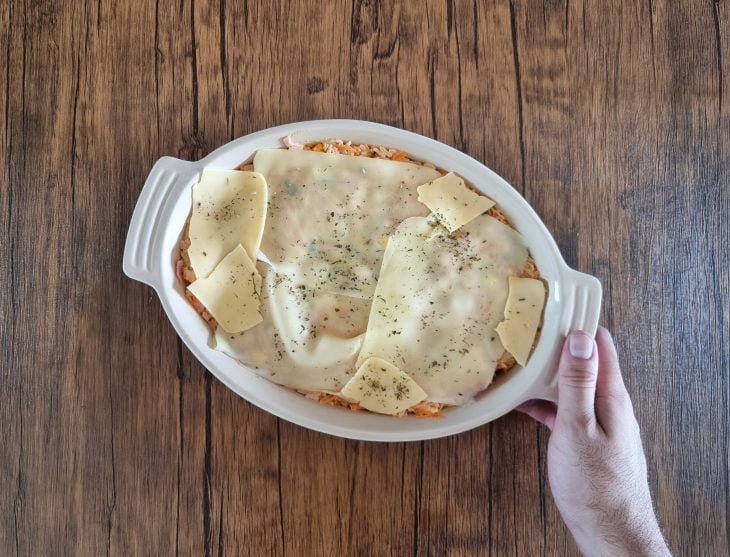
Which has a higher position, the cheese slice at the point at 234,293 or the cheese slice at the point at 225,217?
the cheese slice at the point at 225,217

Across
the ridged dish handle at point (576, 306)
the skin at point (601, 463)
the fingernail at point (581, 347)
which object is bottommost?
the skin at point (601, 463)

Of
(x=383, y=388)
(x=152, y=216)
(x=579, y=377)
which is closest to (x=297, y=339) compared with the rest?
(x=383, y=388)

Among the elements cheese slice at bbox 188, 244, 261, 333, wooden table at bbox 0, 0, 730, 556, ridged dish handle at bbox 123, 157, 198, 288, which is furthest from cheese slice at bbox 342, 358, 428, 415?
ridged dish handle at bbox 123, 157, 198, 288

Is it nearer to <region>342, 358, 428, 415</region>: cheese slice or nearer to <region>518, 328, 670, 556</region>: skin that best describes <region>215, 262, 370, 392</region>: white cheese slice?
<region>342, 358, 428, 415</region>: cheese slice

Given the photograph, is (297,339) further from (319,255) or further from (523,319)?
(523,319)

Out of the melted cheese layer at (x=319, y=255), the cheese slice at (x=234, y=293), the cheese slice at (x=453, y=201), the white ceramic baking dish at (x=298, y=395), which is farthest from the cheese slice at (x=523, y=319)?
the cheese slice at (x=234, y=293)

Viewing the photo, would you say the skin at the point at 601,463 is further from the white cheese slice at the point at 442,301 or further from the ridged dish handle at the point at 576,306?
the white cheese slice at the point at 442,301
